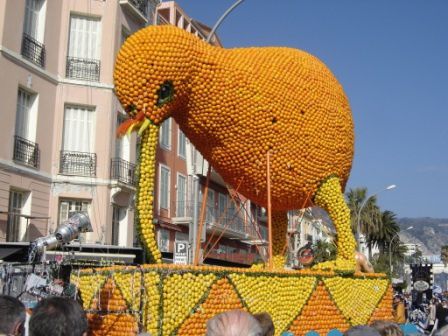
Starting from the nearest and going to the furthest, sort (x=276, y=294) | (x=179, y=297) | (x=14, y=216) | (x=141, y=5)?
(x=179, y=297)
(x=276, y=294)
(x=14, y=216)
(x=141, y=5)

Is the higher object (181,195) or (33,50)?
(33,50)

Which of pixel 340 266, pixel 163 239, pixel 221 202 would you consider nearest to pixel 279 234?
pixel 340 266

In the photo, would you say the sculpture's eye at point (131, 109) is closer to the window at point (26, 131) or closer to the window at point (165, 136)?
the window at point (26, 131)

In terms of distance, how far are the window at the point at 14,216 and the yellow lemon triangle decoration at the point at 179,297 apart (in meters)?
11.0

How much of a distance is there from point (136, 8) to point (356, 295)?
632 inches

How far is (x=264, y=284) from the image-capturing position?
9.29 metres

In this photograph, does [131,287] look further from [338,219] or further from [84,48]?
[84,48]

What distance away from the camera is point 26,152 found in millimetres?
18766

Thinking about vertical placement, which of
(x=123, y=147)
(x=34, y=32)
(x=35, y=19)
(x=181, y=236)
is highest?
(x=35, y=19)

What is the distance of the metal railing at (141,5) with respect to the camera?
76.9 feet

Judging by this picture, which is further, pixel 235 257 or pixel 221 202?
pixel 221 202

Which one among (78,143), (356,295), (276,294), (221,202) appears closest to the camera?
(276,294)

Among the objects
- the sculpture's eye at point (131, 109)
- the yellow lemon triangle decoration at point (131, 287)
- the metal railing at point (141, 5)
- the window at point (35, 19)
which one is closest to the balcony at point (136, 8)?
the metal railing at point (141, 5)

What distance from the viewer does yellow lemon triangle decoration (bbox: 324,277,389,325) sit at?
34.4 feet
